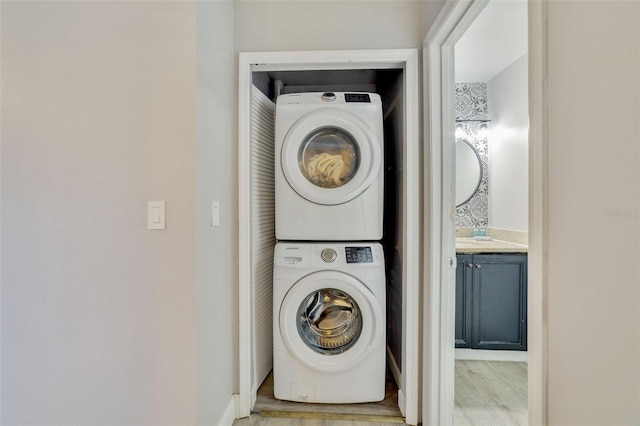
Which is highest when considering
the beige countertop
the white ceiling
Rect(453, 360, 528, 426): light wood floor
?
the white ceiling

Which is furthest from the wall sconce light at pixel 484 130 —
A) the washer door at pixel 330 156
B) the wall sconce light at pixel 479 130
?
the washer door at pixel 330 156

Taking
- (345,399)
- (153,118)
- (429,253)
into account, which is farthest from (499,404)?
(153,118)

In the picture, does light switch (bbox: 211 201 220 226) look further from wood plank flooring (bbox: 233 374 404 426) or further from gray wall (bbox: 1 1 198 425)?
wood plank flooring (bbox: 233 374 404 426)

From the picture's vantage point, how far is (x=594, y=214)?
675 mm

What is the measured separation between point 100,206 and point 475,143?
2.97m

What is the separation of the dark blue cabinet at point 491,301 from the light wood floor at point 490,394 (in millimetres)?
148

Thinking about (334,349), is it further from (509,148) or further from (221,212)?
(509,148)

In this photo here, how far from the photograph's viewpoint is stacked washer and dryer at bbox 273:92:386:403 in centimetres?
186

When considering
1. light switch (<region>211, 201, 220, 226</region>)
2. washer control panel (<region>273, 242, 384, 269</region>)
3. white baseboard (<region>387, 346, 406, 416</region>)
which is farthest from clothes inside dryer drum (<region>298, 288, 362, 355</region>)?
light switch (<region>211, 201, 220, 226</region>)

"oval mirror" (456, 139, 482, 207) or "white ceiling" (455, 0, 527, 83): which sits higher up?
"white ceiling" (455, 0, 527, 83)

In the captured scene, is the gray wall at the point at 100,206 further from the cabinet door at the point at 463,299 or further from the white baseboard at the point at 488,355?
the white baseboard at the point at 488,355

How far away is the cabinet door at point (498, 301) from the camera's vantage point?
240 cm

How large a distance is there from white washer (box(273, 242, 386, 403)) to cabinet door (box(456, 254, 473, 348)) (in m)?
0.88

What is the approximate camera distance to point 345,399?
6.14 feet
